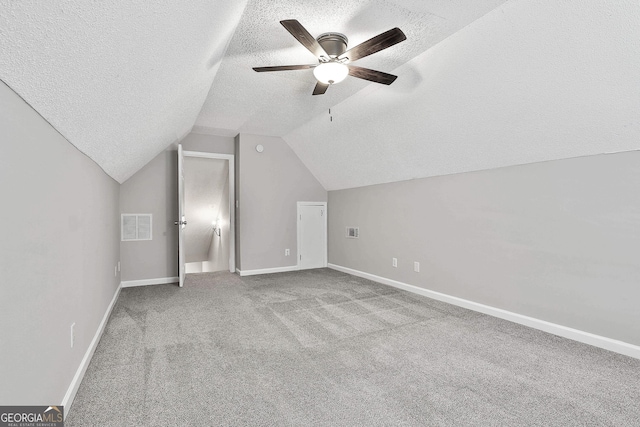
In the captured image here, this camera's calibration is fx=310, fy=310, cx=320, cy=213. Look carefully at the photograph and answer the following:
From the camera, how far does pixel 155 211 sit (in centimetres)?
498

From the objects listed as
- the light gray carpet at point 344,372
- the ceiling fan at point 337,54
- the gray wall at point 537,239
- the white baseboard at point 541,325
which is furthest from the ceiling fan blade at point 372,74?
the white baseboard at point 541,325

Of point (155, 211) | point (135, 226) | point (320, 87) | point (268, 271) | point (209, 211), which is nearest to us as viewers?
point (320, 87)

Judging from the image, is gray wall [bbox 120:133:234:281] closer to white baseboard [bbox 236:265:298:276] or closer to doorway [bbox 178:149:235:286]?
doorway [bbox 178:149:235:286]

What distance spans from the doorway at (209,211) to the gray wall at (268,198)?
383 mm

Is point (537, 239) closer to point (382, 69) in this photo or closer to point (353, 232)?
point (382, 69)

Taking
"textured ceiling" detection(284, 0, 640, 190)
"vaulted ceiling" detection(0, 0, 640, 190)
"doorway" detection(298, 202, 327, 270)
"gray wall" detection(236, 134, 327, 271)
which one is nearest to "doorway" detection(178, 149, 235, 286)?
"gray wall" detection(236, 134, 327, 271)

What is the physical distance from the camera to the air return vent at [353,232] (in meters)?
5.48

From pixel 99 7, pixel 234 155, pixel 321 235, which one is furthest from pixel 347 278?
pixel 99 7

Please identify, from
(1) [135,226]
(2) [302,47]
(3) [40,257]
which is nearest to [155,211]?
(1) [135,226]

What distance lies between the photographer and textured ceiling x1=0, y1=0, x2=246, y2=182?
2.98ft

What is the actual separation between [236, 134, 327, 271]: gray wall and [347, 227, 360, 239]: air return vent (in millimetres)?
1030

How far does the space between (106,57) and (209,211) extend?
658 cm

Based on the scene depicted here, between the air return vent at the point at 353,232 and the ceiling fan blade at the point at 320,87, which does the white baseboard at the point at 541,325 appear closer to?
the air return vent at the point at 353,232

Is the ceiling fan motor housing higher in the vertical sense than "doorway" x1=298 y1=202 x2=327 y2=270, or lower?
higher
